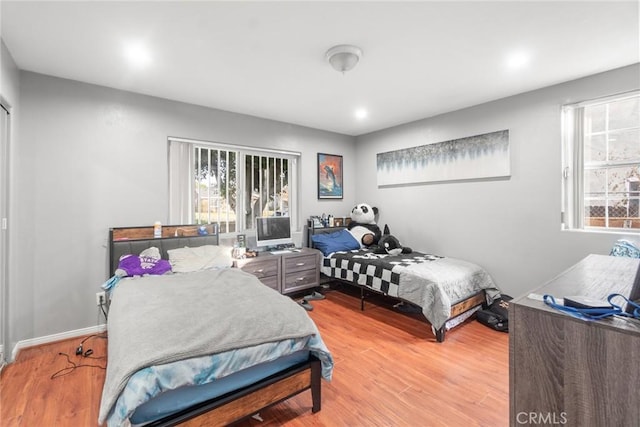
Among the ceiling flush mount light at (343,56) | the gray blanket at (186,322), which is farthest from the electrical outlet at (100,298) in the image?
the ceiling flush mount light at (343,56)

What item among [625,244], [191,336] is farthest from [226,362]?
[625,244]

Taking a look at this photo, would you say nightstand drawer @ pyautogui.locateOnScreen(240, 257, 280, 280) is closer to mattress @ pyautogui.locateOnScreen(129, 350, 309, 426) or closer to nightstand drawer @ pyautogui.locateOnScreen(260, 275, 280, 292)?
nightstand drawer @ pyautogui.locateOnScreen(260, 275, 280, 292)

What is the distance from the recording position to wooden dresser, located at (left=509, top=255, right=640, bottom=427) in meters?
0.82

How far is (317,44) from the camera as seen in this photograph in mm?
2178

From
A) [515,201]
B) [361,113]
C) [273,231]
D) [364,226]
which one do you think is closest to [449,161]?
[515,201]

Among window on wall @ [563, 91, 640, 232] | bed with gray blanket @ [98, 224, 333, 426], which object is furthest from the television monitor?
window on wall @ [563, 91, 640, 232]

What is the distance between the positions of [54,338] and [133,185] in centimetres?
161

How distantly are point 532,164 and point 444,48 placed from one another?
5.85ft

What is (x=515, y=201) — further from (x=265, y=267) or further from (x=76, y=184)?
(x=76, y=184)

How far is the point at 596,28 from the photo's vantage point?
2002mm

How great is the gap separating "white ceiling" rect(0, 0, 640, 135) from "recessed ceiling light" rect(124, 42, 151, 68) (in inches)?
1.6

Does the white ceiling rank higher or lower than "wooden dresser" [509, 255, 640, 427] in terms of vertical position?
higher

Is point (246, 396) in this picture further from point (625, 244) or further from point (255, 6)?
point (625, 244)

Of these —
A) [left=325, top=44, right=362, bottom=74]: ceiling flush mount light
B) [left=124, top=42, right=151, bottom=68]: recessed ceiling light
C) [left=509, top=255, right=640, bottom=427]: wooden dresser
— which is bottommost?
[left=509, top=255, right=640, bottom=427]: wooden dresser
